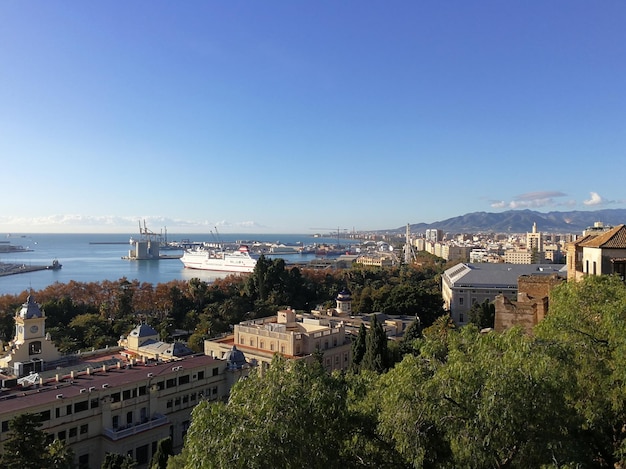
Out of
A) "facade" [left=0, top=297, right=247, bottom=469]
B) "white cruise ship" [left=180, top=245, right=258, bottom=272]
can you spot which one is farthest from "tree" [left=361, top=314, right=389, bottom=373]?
"white cruise ship" [left=180, top=245, right=258, bottom=272]

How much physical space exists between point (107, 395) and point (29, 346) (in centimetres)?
535

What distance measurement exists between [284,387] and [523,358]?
2822 mm

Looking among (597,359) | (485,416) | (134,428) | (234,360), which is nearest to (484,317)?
(234,360)

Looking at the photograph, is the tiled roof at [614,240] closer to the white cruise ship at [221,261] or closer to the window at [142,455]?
the window at [142,455]

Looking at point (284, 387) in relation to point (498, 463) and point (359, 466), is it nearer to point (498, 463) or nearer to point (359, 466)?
point (359, 466)

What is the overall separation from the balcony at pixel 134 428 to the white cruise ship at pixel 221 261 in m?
69.6

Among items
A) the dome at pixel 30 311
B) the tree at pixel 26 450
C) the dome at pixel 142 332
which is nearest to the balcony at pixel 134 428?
the tree at pixel 26 450

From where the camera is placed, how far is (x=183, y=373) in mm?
15180

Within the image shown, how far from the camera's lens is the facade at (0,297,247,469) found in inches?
478

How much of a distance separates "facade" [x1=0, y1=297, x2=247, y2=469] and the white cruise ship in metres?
66.9

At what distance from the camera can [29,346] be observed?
16.4 meters

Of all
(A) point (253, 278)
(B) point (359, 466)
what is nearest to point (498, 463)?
(B) point (359, 466)

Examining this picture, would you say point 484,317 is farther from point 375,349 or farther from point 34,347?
point 34,347

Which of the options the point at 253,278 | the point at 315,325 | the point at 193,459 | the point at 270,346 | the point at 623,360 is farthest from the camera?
the point at 253,278
